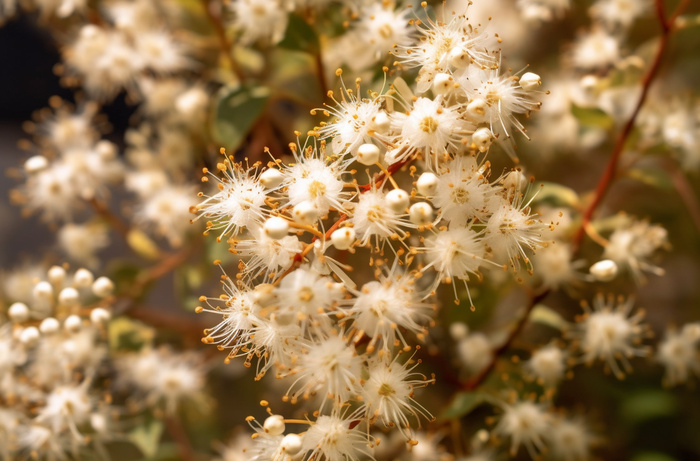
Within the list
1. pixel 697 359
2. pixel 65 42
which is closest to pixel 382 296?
pixel 697 359

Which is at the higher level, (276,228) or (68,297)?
(68,297)

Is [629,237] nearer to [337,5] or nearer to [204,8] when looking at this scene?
[337,5]

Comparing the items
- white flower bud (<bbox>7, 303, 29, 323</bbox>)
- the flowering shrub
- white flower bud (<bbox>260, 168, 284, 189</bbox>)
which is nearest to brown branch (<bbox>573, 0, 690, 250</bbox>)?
the flowering shrub

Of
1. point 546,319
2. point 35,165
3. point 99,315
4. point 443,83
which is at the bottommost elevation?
point 546,319

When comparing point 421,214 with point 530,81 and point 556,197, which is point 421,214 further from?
point 556,197

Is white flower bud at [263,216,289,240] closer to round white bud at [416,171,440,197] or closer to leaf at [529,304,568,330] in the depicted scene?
round white bud at [416,171,440,197]

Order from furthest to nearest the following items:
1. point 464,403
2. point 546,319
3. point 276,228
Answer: point 546,319
point 464,403
point 276,228

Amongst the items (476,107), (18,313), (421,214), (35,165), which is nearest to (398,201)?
(421,214)
